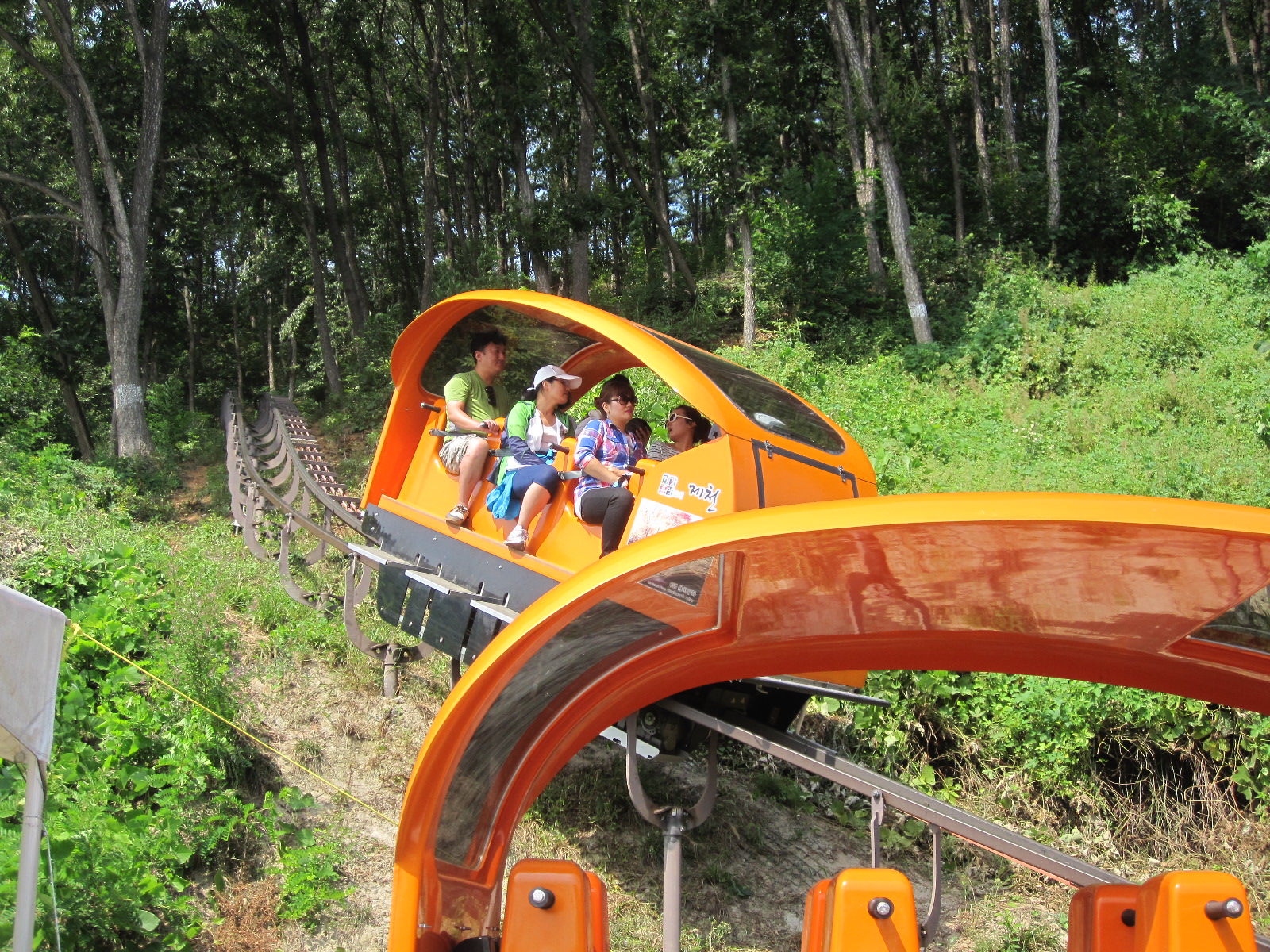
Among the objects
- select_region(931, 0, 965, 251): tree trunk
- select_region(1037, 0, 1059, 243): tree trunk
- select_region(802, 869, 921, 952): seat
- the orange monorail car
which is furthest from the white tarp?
select_region(1037, 0, 1059, 243): tree trunk

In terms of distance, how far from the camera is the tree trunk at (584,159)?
18.9 metres

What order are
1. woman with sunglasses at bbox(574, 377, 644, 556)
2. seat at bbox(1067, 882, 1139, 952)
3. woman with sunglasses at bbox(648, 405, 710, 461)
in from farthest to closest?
1. woman with sunglasses at bbox(648, 405, 710, 461)
2. woman with sunglasses at bbox(574, 377, 644, 556)
3. seat at bbox(1067, 882, 1139, 952)

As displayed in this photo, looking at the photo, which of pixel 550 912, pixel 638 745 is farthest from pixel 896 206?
pixel 550 912

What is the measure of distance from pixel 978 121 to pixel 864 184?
4.55 meters

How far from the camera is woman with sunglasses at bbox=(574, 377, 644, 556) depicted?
15.4ft

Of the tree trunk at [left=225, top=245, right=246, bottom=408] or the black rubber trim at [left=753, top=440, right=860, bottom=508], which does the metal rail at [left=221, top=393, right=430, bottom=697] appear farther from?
the tree trunk at [left=225, top=245, right=246, bottom=408]

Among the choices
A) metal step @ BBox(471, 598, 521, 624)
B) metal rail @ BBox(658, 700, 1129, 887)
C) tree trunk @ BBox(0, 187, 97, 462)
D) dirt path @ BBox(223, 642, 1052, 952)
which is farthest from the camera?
tree trunk @ BBox(0, 187, 97, 462)

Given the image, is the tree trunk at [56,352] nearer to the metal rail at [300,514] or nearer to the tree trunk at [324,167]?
the tree trunk at [324,167]

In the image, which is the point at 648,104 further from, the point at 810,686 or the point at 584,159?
the point at 810,686

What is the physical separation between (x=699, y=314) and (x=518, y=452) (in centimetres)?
1521

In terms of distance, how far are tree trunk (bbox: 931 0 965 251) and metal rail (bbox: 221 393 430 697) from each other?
13904mm

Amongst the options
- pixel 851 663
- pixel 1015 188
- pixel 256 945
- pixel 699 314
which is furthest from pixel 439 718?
pixel 1015 188

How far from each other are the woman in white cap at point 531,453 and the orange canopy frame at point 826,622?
191 centimetres

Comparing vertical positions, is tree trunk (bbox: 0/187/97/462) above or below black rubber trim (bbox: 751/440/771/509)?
above
